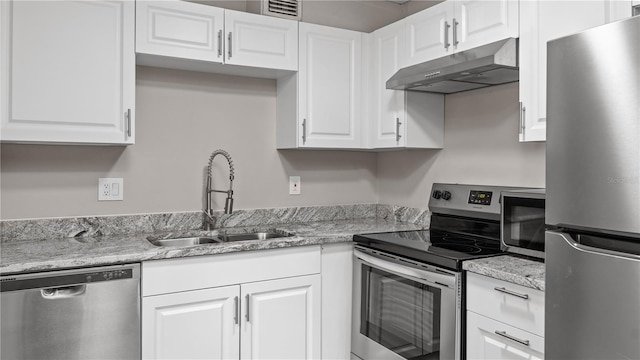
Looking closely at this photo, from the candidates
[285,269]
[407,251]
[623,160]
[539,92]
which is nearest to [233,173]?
[285,269]

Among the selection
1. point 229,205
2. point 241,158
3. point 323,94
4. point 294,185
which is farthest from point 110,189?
point 323,94

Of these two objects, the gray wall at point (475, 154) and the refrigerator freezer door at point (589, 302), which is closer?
the refrigerator freezer door at point (589, 302)

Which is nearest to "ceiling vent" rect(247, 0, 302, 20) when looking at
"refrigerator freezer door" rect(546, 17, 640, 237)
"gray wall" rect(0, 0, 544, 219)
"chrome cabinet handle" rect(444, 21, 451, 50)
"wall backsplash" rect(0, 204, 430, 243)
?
"gray wall" rect(0, 0, 544, 219)

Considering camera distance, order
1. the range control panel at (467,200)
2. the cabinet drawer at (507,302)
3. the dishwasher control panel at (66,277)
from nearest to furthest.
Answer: the cabinet drawer at (507,302) → the dishwasher control panel at (66,277) → the range control panel at (467,200)

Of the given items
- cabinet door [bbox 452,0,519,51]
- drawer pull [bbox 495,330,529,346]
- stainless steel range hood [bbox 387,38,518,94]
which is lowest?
drawer pull [bbox 495,330,529,346]

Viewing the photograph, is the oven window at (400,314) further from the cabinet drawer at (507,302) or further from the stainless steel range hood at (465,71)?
the stainless steel range hood at (465,71)

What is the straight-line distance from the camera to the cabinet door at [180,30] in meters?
2.22

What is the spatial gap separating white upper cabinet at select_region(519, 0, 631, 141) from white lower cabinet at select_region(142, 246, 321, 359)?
1157 millimetres

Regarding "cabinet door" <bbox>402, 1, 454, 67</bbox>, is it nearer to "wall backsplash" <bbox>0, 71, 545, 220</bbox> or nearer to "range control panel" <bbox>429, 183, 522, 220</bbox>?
"wall backsplash" <bbox>0, 71, 545, 220</bbox>

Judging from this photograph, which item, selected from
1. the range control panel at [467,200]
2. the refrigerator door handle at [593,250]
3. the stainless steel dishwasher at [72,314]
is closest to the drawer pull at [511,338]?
the refrigerator door handle at [593,250]

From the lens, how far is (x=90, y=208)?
7.85ft

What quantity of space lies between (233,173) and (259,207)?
299mm

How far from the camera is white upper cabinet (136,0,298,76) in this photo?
224 centimetres

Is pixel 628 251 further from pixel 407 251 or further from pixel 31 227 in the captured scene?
pixel 31 227
